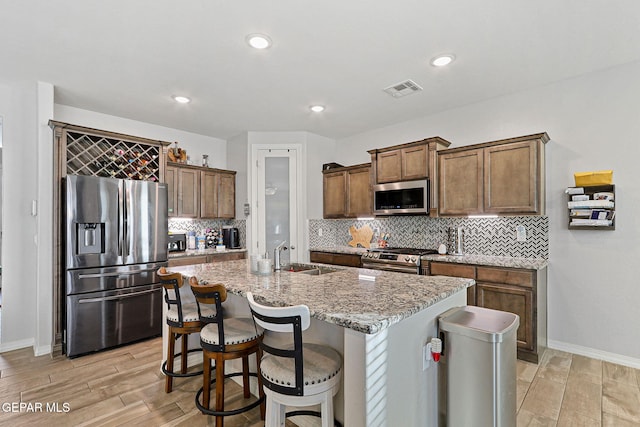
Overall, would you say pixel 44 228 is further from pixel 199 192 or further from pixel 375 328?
pixel 375 328

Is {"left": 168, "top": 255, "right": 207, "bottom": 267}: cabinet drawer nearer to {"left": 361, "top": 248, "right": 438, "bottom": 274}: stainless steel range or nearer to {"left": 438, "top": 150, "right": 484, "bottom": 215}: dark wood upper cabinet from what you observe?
{"left": 361, "top": 248, "right": 438, "bottom": 274}: stainless steel range

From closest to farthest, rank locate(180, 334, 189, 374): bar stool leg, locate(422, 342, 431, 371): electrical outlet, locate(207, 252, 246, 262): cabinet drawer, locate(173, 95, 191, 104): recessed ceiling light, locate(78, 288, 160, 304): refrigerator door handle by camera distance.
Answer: locate(422, 342, 431, 371): electrical outlet < locate(180, 334, 189, 374): bar stool leg < locate(78, 288, 160, 304): refrigerator door handle < locate(173, 95, 191, 104): recessed ceiling light < locate(207, 252, 246, 262): cabinet drawer

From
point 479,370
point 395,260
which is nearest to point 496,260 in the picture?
point 395,260

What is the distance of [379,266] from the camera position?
3.96 meters

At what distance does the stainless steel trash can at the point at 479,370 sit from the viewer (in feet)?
5.18

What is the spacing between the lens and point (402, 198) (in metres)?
4.08

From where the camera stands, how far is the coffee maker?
503 centimetres

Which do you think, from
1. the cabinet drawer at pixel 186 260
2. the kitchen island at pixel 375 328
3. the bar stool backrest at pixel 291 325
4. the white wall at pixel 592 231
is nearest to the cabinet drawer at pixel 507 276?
the white wall at pixel 592 231

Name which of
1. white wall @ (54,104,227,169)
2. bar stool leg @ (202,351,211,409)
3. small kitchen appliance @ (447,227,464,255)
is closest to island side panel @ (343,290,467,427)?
bar stool leg @ (202,351,211,409)

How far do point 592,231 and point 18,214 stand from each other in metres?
5.94

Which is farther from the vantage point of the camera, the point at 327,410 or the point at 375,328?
the point at 327,410

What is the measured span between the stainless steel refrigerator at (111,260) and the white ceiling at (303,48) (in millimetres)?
1121

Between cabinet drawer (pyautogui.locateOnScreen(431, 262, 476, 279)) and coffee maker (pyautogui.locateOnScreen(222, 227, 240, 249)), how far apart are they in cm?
304

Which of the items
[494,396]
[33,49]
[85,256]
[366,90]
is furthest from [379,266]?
[33,49]
